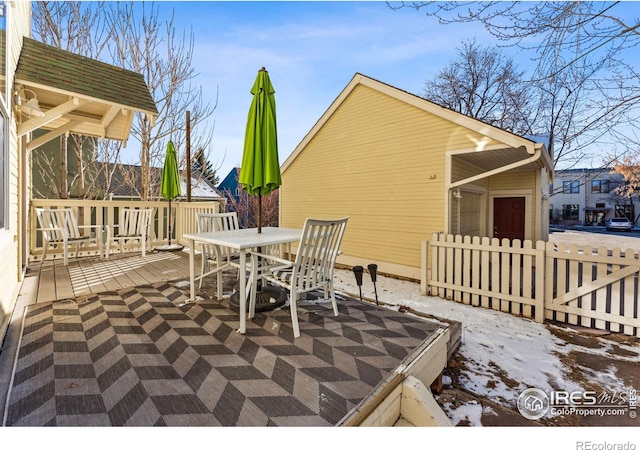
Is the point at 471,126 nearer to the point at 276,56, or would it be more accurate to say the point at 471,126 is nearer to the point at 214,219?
the point at 276,56

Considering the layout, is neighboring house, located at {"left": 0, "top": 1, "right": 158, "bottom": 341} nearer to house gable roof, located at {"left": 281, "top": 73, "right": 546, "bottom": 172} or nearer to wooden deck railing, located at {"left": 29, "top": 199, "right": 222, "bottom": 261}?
wooden deck railing, located at {"left": 29, "top": 199, "right": 222, "bottom": 261}

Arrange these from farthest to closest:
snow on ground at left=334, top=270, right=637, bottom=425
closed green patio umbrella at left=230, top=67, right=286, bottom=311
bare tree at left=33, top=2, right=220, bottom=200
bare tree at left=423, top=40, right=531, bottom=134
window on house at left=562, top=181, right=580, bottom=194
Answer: bare tree at left=423, top=40, right=531, bottom=134, window on house at left=562, top=181, right=580, bottom=194, bare tree at left=33, top=2, right=220, bottom=200, closed green patio umbrella at left=230, top=67, right=286, bottom=311, snow on ground at left=334, top=270, right=637, bottom=425

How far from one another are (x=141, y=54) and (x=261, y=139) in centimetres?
893

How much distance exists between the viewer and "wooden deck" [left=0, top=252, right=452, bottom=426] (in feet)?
4.90

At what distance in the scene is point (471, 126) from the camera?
18.1ft

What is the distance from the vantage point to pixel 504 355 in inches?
120

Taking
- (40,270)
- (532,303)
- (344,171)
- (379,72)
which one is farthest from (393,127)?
(40,270)

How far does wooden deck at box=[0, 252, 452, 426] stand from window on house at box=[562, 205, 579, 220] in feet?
119

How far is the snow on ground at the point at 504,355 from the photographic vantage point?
245cm

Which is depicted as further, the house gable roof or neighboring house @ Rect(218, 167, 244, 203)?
neighboring house @ Rect(218, 167, 244, 203)

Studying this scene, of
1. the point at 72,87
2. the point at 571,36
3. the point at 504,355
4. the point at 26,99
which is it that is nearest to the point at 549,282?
the point at 504,355

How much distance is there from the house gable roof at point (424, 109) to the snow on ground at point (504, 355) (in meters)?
3.02

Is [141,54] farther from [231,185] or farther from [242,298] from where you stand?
[231,185]

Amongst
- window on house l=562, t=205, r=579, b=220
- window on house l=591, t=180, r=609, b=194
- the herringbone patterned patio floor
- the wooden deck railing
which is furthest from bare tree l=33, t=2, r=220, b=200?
window on house l=562, t=205, r=579, b=220
